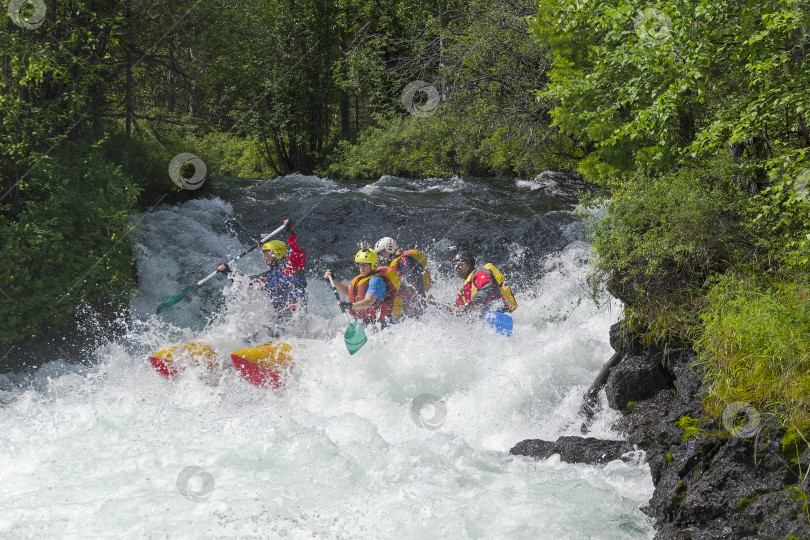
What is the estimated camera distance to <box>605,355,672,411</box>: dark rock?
210 inches

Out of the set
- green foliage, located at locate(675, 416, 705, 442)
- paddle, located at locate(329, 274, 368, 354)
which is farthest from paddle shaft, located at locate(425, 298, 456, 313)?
green foliage, located at locate(675, 416, 705, 442)

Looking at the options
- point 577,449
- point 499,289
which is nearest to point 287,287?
point 499,289

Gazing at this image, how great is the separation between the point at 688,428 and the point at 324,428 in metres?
3.08

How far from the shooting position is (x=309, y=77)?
76.5 feet

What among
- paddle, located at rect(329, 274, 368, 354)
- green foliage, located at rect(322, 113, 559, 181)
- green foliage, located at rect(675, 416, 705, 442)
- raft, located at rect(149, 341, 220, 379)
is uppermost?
green foliage, located at rect(322, 113, 559, 181)

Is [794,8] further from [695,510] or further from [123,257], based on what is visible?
[123,257]

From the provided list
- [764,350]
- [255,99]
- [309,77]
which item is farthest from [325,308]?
[309,77]

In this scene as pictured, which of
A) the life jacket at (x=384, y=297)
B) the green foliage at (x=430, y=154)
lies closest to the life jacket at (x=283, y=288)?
the life jacket at (x=384, y=297)

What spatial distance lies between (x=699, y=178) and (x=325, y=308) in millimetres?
5831

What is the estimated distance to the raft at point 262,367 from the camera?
7070 mm

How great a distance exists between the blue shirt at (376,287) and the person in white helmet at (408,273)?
1.52ft

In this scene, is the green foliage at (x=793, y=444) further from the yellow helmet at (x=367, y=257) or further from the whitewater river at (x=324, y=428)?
the yellow helmet at (x=367, y=257)

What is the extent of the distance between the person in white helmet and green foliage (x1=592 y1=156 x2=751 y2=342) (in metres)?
2.76

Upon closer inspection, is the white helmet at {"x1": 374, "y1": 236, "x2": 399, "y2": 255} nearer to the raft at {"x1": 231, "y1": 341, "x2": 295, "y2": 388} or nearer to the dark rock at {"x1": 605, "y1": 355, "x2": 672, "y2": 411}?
the raft at {"x1": 231, "y1": 341, "x2": 295, "y2": 388}
